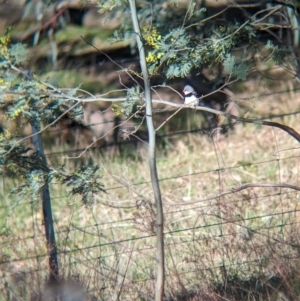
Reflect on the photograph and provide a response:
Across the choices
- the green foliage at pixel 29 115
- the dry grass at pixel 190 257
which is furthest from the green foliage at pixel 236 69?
the green foliage at pixel 29 115

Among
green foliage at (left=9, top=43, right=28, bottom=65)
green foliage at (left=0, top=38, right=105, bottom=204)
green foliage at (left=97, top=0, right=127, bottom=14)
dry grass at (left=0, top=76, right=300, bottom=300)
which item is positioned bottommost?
dry grass at (left=0, top=76, right=300, bottom=300)

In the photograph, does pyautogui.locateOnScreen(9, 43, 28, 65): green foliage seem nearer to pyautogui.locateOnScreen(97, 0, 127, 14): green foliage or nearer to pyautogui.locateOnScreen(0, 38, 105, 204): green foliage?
pyautogui.locateOnScreen(0, 38, 105, 204): green foliage

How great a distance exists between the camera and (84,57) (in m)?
10.0

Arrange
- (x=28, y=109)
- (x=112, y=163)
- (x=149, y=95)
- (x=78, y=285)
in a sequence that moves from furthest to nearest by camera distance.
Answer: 1. (x=112, y=163)
2. (x=78, y=285)
3. (x=28, y=109)
4. (x=149, y=95)

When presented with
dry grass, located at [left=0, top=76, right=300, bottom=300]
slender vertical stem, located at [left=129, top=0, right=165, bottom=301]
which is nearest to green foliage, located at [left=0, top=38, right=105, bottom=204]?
dry grass, located at [left=0, top=76, right=300, bottom=300]

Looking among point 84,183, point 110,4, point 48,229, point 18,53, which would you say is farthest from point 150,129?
point 48,229

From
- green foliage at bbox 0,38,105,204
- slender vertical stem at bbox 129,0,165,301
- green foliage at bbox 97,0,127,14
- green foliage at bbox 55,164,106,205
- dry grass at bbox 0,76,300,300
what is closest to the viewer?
slender vertical stem at bbox 129,0,165,301

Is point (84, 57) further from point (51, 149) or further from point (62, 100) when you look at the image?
point (62, 100)

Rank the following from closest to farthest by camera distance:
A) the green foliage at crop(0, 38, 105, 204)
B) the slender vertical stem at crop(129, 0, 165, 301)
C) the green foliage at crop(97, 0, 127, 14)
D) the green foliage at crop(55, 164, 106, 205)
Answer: the slender vertical stem at crop(129, 0, 165, 301)
the green foliage at crop(97, 0, 127, 14)
the green foliage at crop(0, 38, 105, 204)
the green foliage at crop(55, 164, 106, 205)

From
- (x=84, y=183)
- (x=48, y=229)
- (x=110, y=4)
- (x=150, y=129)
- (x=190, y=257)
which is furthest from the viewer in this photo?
(x=190, y=257)

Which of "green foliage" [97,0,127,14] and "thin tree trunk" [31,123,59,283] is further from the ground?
"green foliage" [97,0,127,14]

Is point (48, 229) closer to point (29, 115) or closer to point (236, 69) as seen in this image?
point (29, 115)

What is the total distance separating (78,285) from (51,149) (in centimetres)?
425

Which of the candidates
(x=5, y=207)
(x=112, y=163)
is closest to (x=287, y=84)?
(x=112, y=163)
